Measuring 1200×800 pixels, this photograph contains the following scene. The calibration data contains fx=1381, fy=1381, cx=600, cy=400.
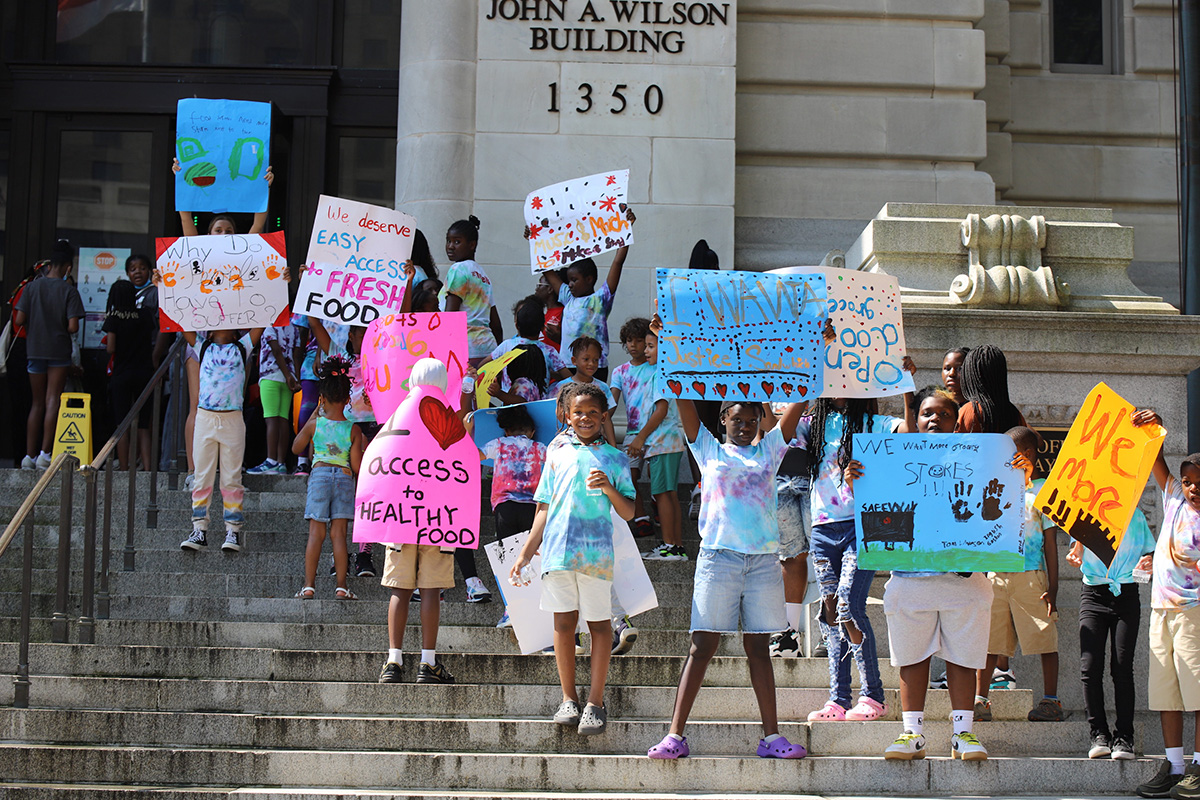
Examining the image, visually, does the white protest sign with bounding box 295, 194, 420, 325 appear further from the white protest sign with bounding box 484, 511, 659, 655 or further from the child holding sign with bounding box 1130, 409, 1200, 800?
the child holding sign with bounding box 1130, 409, 1200, 800

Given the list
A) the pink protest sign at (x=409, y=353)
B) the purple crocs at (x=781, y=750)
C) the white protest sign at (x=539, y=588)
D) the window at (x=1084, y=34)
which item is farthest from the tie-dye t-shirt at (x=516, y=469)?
the window at (x=1084, y=34)

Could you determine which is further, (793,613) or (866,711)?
(793,613)

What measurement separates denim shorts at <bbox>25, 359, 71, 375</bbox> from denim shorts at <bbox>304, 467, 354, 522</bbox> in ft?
13.1

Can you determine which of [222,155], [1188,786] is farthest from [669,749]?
[222,155]

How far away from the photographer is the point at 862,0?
14250 mm

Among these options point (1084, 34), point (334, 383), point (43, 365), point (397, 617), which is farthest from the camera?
point (1084, 34)

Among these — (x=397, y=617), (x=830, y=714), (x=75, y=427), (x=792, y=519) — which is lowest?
(x=830, y=714)

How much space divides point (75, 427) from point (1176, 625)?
8818 millimetres

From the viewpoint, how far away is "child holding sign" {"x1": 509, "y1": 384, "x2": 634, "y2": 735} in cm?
701

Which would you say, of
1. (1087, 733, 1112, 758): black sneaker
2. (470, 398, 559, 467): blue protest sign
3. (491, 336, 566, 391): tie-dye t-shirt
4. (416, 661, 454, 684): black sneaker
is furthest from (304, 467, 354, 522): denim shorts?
(1087, 733, 1112, 758): black sneaker

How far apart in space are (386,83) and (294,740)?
983 cm

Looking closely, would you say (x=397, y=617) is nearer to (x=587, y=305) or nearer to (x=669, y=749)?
(x=669, y=749)

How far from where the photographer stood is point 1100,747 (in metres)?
7.20

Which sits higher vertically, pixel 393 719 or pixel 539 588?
pixel 539 588
